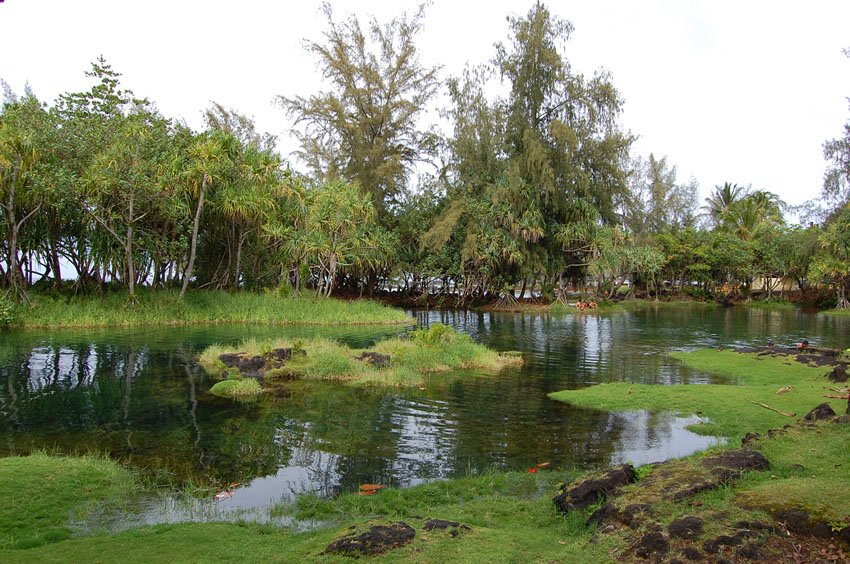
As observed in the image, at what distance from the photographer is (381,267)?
45656mm

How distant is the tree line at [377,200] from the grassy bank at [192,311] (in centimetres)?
176

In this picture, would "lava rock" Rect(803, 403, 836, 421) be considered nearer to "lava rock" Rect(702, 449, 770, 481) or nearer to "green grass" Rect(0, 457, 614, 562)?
"lava rock" Rect(702, 449, 770, 481)

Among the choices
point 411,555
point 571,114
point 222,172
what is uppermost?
point 571,114

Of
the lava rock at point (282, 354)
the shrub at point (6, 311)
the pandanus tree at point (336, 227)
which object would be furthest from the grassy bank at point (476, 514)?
the pandanus tree at point (336, 227)

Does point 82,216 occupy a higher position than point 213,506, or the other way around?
point 82,216

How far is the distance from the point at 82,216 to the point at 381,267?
71.3 ft

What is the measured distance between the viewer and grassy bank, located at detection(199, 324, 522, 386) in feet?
53.4

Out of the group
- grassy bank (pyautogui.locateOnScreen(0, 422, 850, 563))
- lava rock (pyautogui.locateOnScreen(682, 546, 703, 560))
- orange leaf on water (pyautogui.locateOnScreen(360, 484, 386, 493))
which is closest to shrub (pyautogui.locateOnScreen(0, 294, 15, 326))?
grassy bank (pyautogui.locateOnScreen(0, 422, 850, 563))

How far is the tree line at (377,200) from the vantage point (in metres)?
27.1

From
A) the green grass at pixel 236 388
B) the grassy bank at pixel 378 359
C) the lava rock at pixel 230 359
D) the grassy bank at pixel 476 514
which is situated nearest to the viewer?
the grassy bank at pixel 476 514

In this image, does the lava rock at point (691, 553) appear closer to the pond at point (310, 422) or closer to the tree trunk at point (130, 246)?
the pond at point (310, 422)

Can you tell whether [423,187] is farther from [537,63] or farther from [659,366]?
[659,366]

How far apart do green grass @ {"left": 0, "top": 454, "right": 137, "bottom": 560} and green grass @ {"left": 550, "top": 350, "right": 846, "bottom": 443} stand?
9.29 metres

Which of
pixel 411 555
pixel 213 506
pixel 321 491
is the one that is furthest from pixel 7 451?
pixel 411 555
